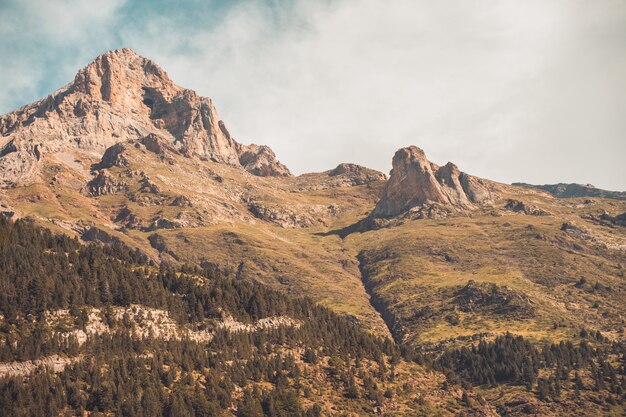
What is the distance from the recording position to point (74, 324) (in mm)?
152000

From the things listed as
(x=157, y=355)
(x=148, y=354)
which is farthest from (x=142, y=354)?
(x=157, y=355)

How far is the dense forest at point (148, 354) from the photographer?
128m

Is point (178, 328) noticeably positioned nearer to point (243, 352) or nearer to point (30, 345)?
point (243, 352)

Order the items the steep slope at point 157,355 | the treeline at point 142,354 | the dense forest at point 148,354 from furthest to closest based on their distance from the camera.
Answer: the steep slope at point 157,355 → the dense forest at point 148,354 → the treeline at point 142,354

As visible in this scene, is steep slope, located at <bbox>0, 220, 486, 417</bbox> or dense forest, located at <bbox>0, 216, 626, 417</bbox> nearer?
dense forest, located at <bbox>0, 216, 626, 417</bbox>

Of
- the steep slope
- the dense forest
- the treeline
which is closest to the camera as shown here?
the treeline

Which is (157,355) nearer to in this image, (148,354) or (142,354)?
(148,354)

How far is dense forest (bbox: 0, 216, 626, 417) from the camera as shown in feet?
422

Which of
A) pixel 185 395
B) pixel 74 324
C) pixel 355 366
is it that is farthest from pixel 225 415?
pixel 355 366

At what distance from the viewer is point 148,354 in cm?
15225

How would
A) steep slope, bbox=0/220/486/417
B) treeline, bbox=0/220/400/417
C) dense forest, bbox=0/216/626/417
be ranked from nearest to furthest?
treeline, bbox=0/220/400/417, dense forest, bbox=0/216/626/417, steep slope, bbox=0/220/486/417

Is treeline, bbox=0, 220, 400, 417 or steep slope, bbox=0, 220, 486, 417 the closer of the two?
treeline, bbox=0, 220, 400, 417

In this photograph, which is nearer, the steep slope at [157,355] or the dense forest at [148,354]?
the dense forest at [148,354]

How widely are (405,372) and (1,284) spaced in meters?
111
